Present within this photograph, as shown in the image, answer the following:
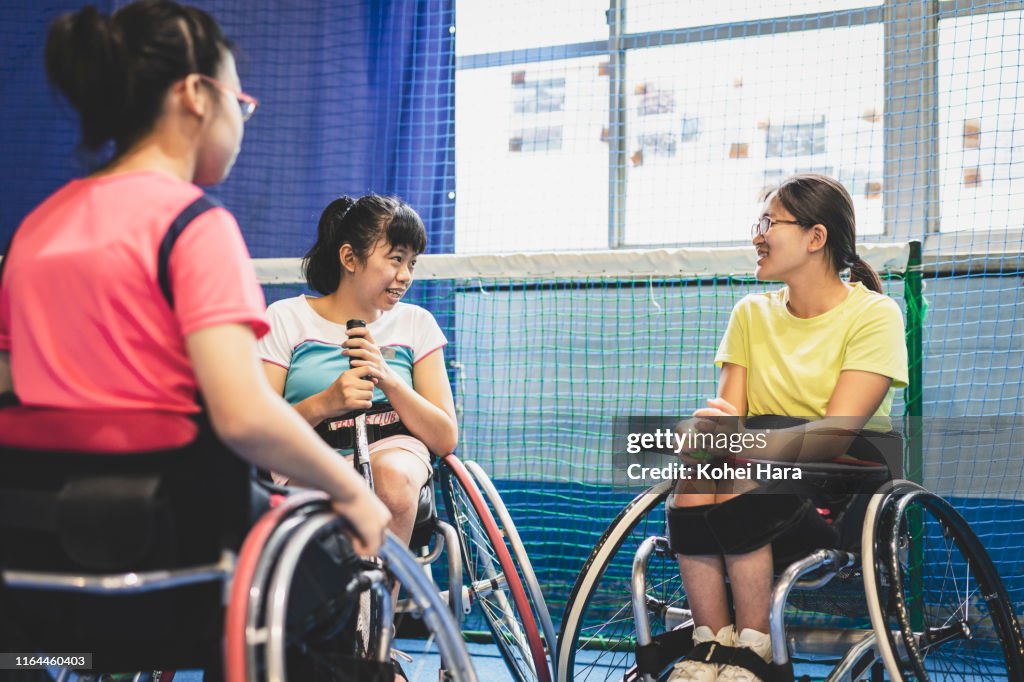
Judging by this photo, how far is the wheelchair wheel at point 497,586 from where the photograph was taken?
1641 millimetres

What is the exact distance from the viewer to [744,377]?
1885 millimetres

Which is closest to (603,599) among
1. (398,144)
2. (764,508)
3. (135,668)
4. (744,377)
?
(744,377)

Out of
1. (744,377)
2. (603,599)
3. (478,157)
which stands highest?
(478,157)

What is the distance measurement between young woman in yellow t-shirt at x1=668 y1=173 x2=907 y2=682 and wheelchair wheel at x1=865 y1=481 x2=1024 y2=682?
0.15 metres

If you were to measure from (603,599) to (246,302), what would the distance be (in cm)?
209

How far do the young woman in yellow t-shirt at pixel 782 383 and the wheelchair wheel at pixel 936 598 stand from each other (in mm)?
153

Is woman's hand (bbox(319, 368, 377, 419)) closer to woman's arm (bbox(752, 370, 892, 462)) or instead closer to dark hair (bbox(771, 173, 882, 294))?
woman's arm (bbox(752, 370, 892, 462))

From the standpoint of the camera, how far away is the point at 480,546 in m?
1.89

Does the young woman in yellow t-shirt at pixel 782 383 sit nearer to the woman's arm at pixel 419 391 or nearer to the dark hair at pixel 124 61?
the woman's arm at pixel 419 391

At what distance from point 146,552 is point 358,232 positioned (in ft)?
3.36

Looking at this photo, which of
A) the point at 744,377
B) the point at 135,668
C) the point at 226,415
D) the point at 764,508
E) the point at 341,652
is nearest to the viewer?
the point at 226,415

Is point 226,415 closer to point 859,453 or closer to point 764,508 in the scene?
point 764,508

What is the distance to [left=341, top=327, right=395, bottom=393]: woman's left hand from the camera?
157cm

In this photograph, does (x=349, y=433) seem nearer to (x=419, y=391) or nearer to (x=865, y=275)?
(x=419, y=391)
